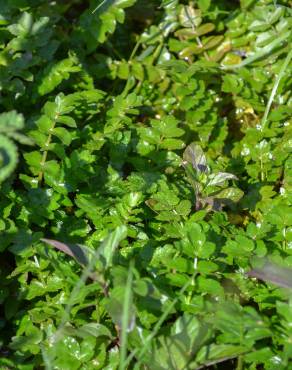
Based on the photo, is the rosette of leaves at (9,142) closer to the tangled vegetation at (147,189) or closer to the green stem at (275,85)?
the tangled vegetation at (147,189)

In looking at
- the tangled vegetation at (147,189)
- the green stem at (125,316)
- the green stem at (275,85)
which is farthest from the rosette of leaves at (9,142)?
the green stem at (275,85)

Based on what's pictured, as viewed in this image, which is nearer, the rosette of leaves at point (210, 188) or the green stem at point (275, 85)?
the rosette of leaves at point (210, 188)

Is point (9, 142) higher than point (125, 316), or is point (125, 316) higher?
point (9, 142)

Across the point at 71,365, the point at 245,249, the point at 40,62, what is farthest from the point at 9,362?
the point at 40,62

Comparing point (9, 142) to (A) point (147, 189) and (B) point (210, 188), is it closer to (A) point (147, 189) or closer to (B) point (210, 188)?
(A) point (147, 189)

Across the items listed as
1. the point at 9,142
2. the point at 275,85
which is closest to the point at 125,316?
the point at 9,142

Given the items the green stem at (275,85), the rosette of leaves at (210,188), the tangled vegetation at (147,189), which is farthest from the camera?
the green stem at (275,85)

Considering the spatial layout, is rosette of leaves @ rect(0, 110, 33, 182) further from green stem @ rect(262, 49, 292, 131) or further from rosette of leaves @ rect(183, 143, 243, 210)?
green stem @ rect(262, 49, 292, 131)

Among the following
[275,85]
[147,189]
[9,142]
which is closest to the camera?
[9,142]
